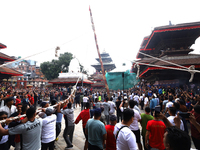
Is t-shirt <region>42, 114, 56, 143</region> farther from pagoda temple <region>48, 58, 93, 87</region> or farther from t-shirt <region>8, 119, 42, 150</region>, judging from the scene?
pagoda temple <region>48, 58, 93, 87</region>

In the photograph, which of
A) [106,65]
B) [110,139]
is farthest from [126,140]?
[106,65]

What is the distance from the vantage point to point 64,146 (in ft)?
14.4

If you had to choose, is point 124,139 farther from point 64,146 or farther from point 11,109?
point 11,109

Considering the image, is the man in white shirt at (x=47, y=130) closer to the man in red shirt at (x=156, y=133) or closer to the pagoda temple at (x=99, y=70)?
the man in red shirt at (x=156, y=133)

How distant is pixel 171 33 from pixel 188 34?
1.74m

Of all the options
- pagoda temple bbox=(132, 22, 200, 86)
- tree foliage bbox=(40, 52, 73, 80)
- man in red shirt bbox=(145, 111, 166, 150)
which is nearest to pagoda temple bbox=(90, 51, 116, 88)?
tree foliage bbox=(40, 52, 73, 80)

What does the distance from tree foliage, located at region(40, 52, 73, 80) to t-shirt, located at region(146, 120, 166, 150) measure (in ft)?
Answer: 118

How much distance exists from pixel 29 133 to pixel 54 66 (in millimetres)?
36542

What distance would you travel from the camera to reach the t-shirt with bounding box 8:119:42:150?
2.23 m

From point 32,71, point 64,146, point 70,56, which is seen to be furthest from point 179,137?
point 32,71

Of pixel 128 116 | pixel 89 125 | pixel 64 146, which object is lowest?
pixel 64 146

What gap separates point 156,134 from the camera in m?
2.79

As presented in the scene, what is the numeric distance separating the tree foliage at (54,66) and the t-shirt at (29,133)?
117 feet

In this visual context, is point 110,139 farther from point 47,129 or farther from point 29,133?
point 29,133
